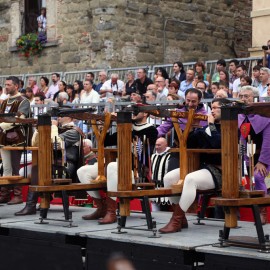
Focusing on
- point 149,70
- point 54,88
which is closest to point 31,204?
point 54,88

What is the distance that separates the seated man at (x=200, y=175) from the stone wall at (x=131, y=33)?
13107 mm

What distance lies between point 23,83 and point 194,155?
13.6 metres

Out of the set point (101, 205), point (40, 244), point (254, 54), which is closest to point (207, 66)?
point (254, 54)

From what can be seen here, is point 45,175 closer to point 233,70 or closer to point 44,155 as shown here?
point 44,155

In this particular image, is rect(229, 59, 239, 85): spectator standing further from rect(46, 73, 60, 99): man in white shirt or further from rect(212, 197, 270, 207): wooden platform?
rect(212, 197, 270, 207): wooden platform

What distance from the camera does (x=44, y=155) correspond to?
30.5ft

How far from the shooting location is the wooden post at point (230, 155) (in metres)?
7.21

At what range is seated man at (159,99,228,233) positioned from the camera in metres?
8.15

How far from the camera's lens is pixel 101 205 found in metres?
9.75

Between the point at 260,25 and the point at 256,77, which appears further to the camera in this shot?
the point at 260,25

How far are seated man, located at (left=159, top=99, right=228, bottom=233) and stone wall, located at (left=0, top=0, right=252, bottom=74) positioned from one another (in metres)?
13.1

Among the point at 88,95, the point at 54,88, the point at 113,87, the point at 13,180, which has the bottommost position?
the point at 13,180

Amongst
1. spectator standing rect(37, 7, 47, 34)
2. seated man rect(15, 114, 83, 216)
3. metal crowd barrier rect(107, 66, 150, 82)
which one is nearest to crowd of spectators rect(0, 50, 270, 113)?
metal crowd barrier rect(107, 66, 150, 82)

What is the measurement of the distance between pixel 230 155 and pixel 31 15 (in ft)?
60.5
